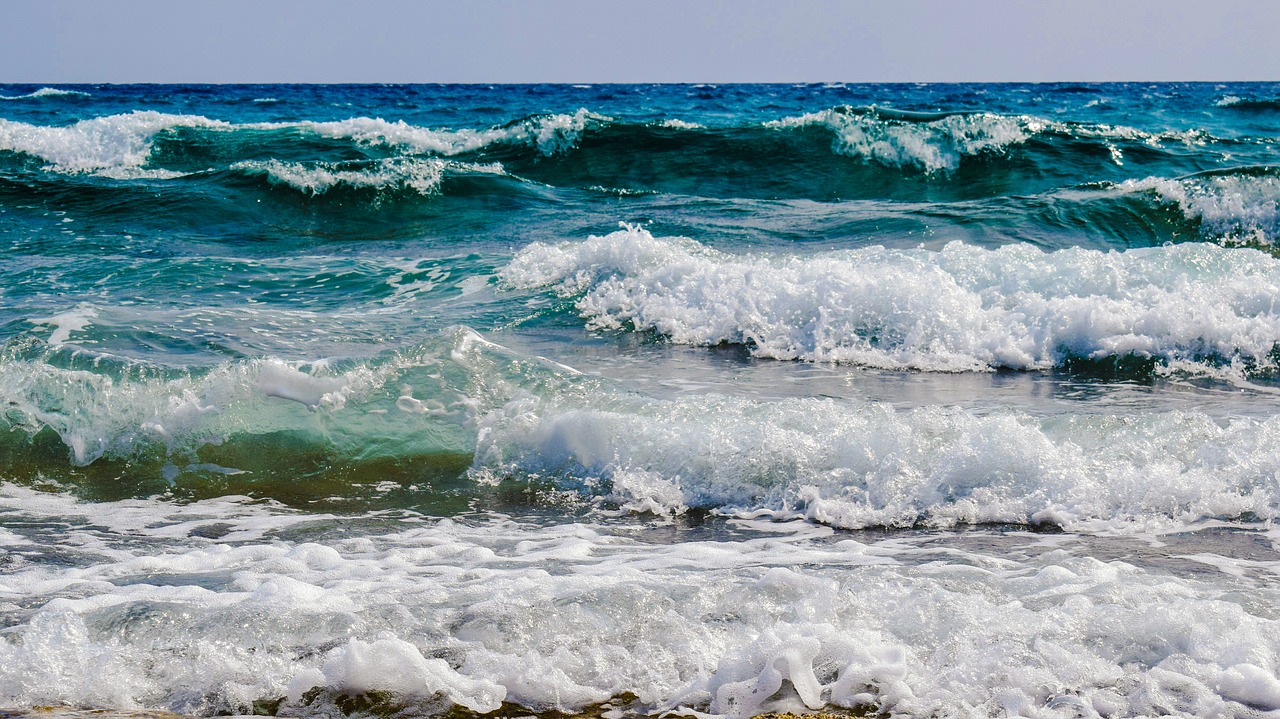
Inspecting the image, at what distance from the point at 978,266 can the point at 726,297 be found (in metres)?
1.80

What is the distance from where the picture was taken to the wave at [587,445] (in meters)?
3.83

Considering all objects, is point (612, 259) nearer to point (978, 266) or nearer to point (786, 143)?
point (978, 266)

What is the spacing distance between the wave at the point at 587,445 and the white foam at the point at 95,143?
10.4 m

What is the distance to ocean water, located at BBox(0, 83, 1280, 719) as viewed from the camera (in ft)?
8.27

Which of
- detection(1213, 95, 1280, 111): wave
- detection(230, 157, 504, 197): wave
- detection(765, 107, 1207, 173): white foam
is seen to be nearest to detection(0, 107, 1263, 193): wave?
detection(765, 107, 1207, 173): white foam

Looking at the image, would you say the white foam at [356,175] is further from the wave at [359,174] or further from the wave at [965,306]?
the wave at [965,306]

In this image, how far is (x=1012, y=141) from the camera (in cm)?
1476

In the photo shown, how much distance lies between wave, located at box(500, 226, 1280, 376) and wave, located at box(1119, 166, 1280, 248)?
3.94 m

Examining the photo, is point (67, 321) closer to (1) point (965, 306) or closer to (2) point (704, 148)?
(1) point (965, 306)

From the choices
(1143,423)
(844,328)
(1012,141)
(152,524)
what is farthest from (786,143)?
(152,524)

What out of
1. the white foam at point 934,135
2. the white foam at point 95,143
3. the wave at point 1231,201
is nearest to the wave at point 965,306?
the wave at point 1231,201

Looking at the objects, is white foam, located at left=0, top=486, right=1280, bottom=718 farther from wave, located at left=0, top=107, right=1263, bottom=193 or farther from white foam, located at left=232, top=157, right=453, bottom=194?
wave, located at left=0, top=107, right=1263, bottom=193

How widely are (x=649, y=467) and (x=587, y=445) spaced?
1.09ft

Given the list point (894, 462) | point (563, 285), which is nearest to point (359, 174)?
point (563, 285)
